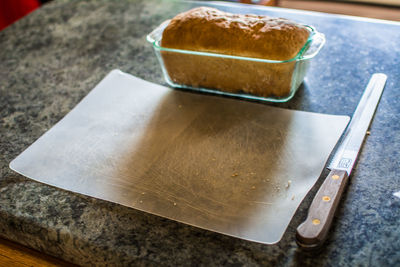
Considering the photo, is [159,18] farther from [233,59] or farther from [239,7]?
[233,59]

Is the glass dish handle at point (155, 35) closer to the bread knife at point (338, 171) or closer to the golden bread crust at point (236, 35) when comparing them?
the golden bread crust at point (236, 35)

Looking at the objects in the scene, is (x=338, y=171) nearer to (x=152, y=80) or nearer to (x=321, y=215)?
(x=321, y=215)

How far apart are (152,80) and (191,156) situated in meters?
0.27

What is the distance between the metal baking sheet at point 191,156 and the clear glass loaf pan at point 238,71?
2 cm

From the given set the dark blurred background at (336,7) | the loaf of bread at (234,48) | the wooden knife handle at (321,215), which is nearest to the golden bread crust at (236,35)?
the loaf of bread at (234,48)

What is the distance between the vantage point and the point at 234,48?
72 cm

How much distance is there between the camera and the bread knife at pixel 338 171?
48 cm

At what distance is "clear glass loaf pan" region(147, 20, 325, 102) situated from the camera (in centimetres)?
70

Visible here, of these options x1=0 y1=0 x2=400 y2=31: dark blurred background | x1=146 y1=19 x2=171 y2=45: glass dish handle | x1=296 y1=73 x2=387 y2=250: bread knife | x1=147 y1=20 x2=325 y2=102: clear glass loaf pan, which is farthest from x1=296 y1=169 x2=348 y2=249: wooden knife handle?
x1=0 y1=0 x2=400 y2=31: dark blurred background

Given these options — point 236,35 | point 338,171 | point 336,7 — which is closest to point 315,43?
point 236,35

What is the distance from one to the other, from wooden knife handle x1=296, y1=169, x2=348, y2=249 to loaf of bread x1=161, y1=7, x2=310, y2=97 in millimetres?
239

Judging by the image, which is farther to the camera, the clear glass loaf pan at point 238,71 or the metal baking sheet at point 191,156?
the clear glass loaf pan at point 238,71

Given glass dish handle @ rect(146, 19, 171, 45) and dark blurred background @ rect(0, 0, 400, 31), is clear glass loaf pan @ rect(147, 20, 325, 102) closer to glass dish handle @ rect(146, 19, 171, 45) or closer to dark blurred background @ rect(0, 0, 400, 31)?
glass dish handle @ rect(146, 19, 171, 45)

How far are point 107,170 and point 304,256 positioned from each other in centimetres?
33
